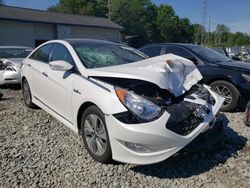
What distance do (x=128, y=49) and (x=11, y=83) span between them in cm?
495

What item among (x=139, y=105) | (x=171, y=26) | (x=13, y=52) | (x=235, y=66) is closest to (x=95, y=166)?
(x=139, y=105)

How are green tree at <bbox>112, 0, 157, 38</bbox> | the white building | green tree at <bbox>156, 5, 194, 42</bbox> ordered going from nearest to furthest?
the white building, green tree at <bbox>112, 0, 157, 38</bbox>, green tree at <bbox>156, 5, 194, 42</bbox>

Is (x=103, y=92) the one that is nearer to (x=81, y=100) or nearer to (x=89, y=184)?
(x=81, y=100)

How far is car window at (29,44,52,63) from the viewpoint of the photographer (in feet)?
17.5

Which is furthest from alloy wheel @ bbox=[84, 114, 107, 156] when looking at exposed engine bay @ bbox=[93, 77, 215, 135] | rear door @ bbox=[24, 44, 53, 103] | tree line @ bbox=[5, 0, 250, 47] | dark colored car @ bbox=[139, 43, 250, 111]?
tree line @ bbox=[5, 0, 250, 47]

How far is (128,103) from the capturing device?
3.37 m

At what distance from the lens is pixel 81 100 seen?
388 centimetres

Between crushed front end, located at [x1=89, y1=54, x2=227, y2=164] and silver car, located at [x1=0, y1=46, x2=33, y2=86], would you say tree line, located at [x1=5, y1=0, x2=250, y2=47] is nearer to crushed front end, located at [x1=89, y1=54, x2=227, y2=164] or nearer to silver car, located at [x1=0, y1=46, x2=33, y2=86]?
silver car, located at [x1=0, y1=46, x2=33, y2=86]

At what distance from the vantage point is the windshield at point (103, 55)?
437 centimetres

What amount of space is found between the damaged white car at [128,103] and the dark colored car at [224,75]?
7.10 ft

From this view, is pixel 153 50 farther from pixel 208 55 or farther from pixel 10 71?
pixel 10 71

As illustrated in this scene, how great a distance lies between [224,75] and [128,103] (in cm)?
361

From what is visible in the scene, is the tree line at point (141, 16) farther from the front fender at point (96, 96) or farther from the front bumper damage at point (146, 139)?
the front bumper damage at point (146, 139)

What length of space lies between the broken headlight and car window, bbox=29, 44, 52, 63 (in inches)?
92.0
